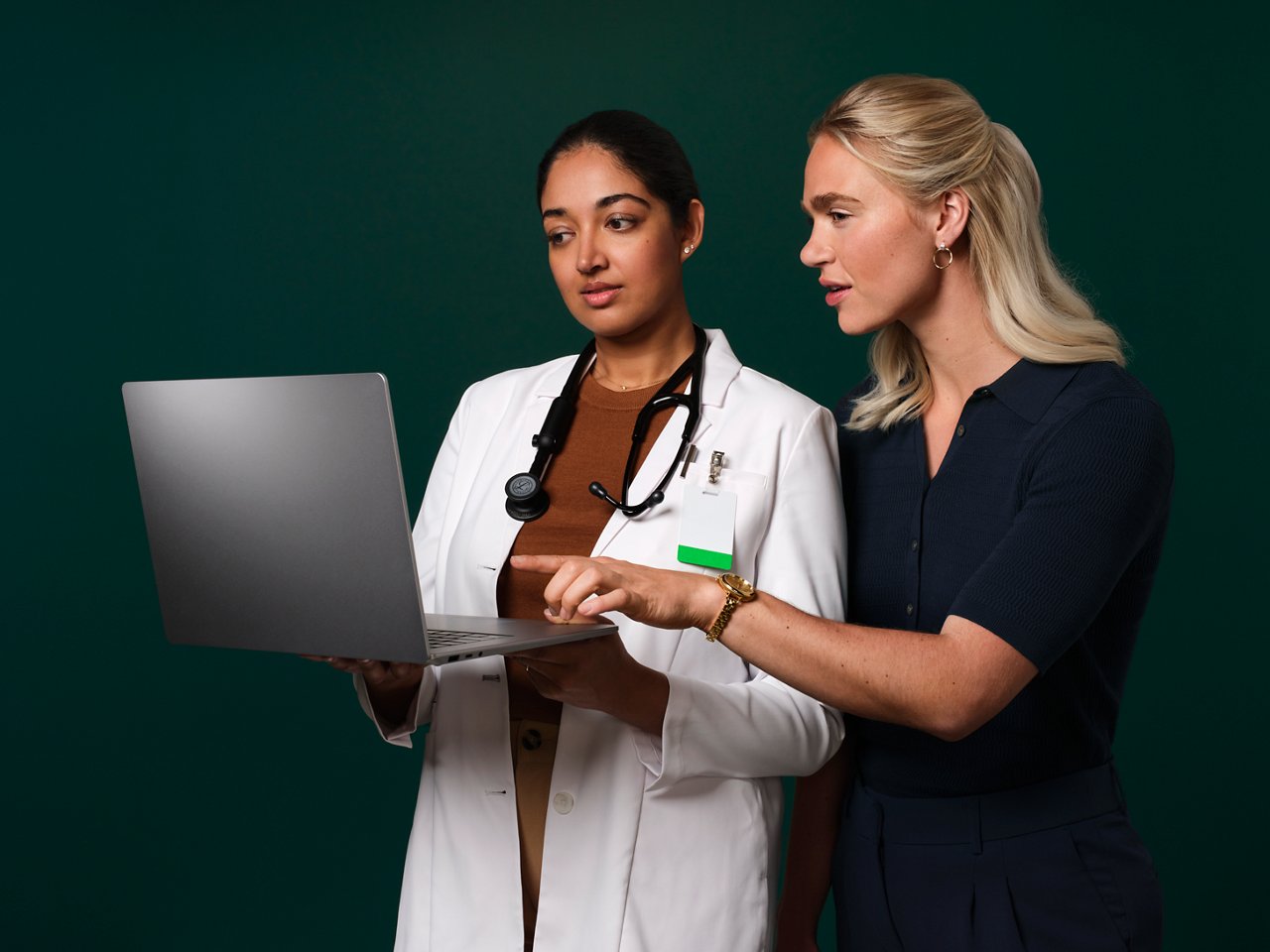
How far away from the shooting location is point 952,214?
1744mm

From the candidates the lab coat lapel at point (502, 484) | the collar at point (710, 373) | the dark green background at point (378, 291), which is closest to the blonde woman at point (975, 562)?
the collar at point (710, 373)

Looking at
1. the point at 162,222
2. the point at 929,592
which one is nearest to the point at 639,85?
the point at 162,222

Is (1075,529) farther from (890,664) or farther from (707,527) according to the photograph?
(707,527)

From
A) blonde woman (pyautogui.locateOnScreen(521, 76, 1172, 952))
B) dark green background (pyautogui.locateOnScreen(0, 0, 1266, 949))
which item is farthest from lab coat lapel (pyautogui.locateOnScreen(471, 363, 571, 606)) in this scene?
dark green background (pyautogui.locateOnScreen(0, 0, 1266, 949))

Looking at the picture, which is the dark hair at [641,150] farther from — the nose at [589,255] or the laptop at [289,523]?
the laptop at [289,523]

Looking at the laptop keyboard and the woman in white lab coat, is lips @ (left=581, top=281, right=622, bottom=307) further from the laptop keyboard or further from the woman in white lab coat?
the laptop keyboard

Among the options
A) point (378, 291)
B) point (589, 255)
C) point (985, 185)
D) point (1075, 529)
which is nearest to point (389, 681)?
point (589, 255)

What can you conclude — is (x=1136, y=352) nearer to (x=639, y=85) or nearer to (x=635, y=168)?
(x=639, y=85)

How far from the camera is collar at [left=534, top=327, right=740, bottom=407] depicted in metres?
1.89

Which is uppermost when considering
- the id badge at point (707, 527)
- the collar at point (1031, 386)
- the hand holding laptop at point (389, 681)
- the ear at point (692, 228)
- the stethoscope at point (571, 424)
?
the ear at point (692, 228)

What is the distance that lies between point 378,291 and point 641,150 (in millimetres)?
1618

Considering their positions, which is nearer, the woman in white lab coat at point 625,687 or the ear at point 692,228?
the woman in white lab coat at point 625,687

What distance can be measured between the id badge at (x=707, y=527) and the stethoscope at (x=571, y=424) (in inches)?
2.0

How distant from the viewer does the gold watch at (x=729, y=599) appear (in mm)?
1429
